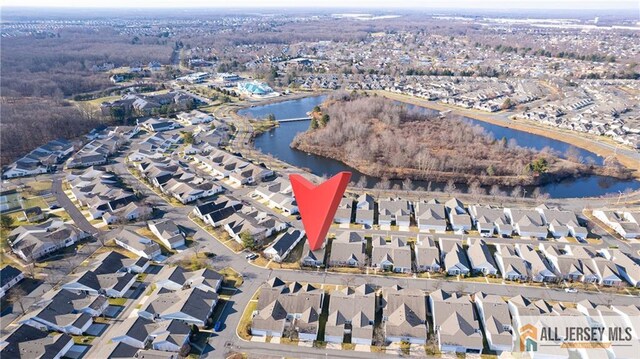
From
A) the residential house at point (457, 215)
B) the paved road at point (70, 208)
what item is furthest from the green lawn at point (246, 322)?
the residential house at point (457, 215)

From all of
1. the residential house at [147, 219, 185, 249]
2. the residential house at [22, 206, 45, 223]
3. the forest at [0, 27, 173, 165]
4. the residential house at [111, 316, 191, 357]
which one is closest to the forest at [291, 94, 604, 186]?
the residential house at [147, 219, 185, 249]

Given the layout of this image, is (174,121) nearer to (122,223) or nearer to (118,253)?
(122,223)

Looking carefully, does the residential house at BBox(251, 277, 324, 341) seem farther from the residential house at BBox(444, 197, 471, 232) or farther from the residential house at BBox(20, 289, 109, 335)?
the residential house at BBox(444, 197, 471, 232)

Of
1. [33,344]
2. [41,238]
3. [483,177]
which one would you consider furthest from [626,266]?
[41,238]

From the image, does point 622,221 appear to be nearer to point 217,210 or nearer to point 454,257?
point 454,257

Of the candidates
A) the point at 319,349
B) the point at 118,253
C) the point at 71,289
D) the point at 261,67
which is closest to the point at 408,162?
the point at 319,349
